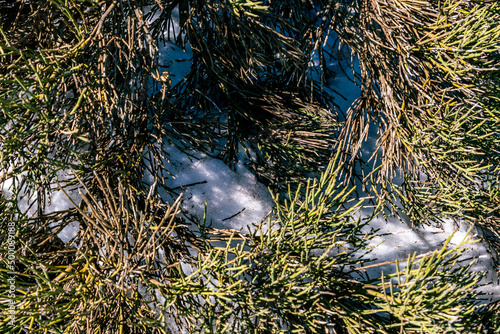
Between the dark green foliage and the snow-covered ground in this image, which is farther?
the snow-covered ground

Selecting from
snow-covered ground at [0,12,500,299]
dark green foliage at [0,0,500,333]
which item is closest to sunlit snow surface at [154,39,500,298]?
snow-covered ground at [0,12,500,299]

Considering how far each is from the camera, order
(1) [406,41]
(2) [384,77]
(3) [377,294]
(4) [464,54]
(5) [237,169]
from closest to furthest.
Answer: (3) [377,294], (4) [464,54], (1) [406,41], (2) [384,77], (5) [237,169]

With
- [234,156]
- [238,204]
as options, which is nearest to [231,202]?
[238,204]

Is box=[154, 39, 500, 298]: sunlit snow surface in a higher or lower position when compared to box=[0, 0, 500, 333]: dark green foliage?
lower

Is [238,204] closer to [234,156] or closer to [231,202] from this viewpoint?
A: [231,202]

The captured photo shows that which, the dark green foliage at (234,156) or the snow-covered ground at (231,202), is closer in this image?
the dark green foliage at (234,156)

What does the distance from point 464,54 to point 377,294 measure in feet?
5.09

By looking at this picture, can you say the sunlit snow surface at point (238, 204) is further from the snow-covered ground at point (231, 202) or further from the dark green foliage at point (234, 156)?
the dark green foliage at point (234, 156)

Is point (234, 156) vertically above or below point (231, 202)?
above

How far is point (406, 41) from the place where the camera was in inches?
93.0

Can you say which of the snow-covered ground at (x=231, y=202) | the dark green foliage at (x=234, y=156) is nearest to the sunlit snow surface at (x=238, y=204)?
the snow-covered ground at (x=231, y=202)

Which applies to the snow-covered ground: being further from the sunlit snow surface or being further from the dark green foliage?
the dark green foliage

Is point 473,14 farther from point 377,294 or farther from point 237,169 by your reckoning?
point 237,169

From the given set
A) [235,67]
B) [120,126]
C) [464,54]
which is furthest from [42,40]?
[464,54]
